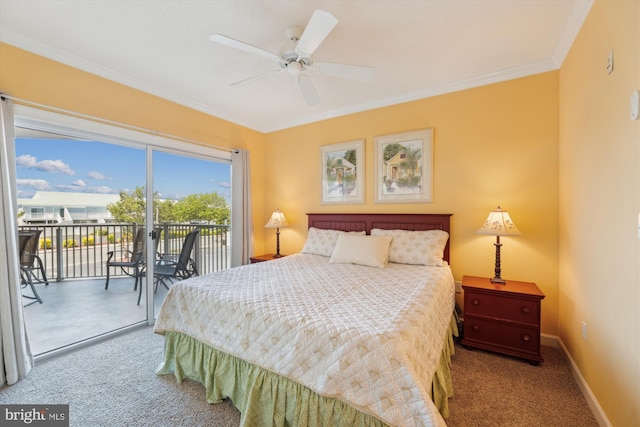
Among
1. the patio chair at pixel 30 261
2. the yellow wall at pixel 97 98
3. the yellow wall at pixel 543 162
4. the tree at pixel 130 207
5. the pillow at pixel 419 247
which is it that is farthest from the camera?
the tree at pixel 130 207

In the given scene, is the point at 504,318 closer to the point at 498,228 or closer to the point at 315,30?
the point at 498,228

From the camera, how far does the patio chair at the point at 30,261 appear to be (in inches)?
90.0

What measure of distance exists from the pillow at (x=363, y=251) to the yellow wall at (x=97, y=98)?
7.54 ft

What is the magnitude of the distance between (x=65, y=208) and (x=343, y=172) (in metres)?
3.07

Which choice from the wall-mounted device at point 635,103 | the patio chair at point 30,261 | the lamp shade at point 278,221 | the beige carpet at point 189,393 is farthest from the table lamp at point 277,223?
the wall-mounted device at point 635,103

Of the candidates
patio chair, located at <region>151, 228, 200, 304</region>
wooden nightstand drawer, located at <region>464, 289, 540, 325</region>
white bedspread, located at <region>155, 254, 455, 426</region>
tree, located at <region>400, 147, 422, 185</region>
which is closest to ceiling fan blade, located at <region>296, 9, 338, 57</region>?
white bedspread, located at <region>155, 254, 455, 426</region>

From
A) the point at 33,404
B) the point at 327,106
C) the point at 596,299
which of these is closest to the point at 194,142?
the point at 327,106

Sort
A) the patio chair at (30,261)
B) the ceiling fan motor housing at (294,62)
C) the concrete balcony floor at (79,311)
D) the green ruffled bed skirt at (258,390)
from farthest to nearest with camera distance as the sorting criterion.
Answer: the concrete balcony floor at (79,311) < the patio chair at (30,261) < the ceiling fan motor housing at (294,62) < the green ruffled bed skirt at (258,390)

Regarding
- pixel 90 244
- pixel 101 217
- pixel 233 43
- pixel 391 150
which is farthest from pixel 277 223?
pixel 233 43

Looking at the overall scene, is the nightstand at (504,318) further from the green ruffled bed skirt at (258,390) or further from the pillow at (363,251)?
the pillow at (363,251)

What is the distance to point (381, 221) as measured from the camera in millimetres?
3266

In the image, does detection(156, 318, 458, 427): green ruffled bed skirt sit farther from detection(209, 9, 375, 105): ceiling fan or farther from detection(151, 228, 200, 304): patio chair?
detection(209, 9, 375, 105): ceiling fan

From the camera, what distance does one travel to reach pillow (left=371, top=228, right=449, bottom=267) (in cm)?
264
